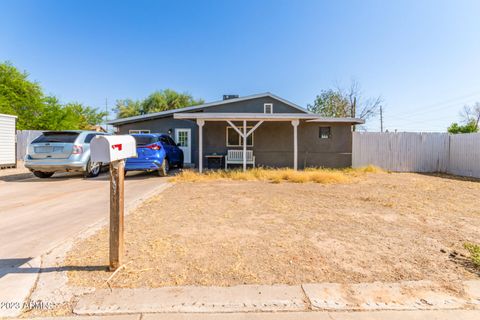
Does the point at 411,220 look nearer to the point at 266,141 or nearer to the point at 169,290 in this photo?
the point at 169,290

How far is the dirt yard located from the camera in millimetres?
2492

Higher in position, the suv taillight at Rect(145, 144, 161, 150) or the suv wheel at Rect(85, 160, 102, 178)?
the suv taillight at Rect(145, 144, 161, 150)

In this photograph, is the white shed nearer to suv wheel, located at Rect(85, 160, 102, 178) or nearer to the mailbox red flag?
suv wheel, located at Rect(85, 160, 102, 178)

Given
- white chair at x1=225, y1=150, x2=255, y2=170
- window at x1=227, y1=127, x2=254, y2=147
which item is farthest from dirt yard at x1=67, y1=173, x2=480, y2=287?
window at x1=227, y1=127, x2=254, y2=147

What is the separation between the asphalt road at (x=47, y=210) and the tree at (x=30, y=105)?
15.6 metres

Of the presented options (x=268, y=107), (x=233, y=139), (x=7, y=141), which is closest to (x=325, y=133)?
(x=268, y=107)

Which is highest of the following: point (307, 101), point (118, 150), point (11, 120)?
point (307, 101)

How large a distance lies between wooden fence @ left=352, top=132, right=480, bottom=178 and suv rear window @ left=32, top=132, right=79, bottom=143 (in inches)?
513

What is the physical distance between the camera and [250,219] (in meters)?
4.38

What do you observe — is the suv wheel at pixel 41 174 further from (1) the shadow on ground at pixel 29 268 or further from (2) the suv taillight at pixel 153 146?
(1) the shadow on ground at pixel 29 268

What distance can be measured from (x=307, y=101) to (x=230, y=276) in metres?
32.8

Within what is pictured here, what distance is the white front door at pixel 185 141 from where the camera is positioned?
14.3 metres

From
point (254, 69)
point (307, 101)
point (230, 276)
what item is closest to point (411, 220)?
point (230, 276)

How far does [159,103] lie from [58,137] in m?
28.4
